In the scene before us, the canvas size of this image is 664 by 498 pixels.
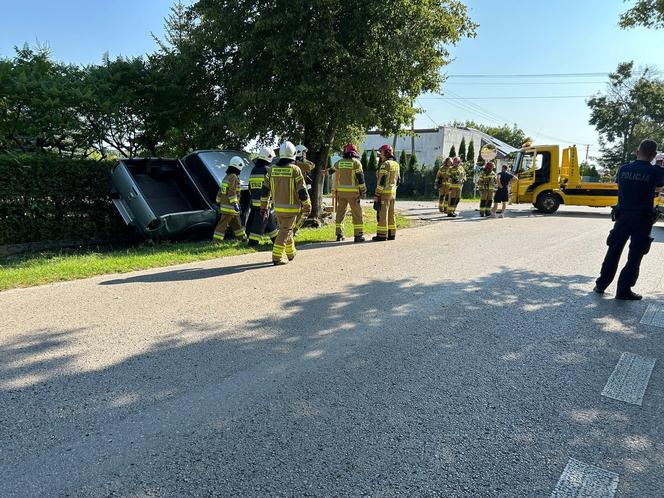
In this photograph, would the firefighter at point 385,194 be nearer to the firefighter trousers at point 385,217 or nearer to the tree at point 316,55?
the firefighter trousers at point 385,217

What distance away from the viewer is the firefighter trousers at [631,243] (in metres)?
5.88

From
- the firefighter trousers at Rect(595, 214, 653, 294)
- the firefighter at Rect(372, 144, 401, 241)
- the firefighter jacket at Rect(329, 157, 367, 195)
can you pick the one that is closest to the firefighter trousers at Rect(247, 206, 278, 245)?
the firefighter jacket at Rect(329, 157, 367, 195)

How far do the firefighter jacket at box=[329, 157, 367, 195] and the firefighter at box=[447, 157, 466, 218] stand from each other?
7124 millimetres

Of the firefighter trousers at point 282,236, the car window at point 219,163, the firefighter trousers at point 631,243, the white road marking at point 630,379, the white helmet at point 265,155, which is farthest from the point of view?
the car window at point 219,163

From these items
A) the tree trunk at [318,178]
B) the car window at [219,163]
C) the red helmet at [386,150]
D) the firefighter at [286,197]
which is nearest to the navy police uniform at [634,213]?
the firefighter at [286,197]

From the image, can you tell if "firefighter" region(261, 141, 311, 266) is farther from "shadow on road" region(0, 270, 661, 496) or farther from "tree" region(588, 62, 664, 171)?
"tree" region(588, 62, 664, 171)

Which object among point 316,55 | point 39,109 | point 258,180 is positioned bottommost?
point 258,180

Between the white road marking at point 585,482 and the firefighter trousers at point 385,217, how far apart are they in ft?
26.9

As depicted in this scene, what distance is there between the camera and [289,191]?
771 cm

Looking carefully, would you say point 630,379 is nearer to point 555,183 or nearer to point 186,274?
point 186,274

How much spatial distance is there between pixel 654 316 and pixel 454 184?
1173 cm

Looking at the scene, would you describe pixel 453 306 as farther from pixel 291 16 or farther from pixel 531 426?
pixel 291 16

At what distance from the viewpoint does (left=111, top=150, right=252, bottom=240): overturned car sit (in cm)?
909

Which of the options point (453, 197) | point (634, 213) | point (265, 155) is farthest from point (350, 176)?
point (453, 197)
